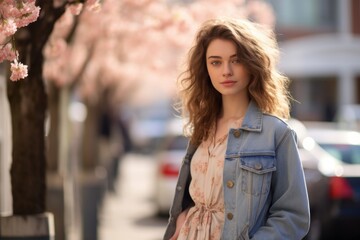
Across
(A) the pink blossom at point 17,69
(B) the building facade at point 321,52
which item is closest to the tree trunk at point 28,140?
(A) the pink blossom at point 17,69

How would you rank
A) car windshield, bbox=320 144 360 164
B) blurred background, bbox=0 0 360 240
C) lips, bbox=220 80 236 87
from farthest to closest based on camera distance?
car windshield, bbox=320 144 360 164, blurred background, bbox=0 0 360 240, lips, bbox=220 80 236 87

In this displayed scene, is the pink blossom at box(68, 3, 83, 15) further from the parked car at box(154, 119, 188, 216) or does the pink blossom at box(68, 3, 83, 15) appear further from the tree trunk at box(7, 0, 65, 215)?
the parked car at box(154, 119, 188, 216)

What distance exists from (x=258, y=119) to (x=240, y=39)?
1.18ft

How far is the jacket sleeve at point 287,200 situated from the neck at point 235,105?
294mm

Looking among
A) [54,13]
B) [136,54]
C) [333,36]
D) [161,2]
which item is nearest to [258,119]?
[54,13]

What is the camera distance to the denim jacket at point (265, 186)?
3.59 metres

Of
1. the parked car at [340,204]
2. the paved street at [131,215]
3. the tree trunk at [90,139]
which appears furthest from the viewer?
the tree trunk at [90,139]

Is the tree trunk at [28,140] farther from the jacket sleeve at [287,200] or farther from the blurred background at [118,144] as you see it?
the jacket sleeve at [287,200]

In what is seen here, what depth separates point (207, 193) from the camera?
12.4ft

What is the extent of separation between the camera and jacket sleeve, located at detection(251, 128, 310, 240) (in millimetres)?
3584

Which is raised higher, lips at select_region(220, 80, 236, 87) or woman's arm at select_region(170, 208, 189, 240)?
lips at select_region(220, 80, 236, 87)

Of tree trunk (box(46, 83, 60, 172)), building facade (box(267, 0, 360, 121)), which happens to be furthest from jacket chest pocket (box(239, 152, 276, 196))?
building facade (box(267, 0, 360, 121))

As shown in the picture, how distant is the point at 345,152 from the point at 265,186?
23.3ft

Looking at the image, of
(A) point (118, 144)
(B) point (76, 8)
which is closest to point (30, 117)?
(B) point (76, 8)
